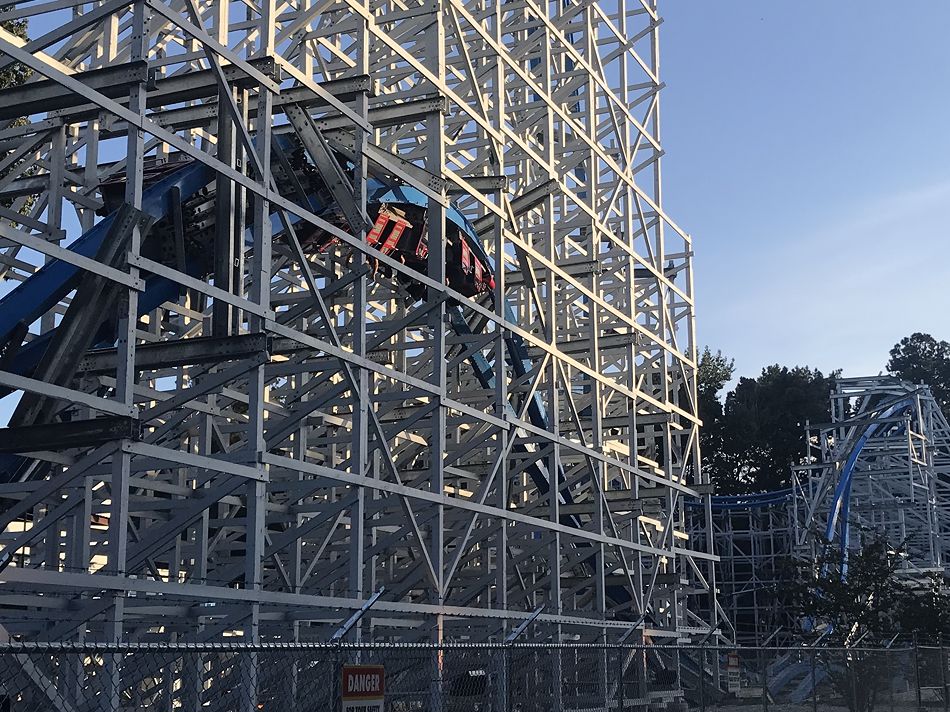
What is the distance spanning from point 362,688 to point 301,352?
10504 millimetres

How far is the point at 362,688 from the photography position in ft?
30.1

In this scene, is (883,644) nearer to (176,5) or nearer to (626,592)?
(626,592)

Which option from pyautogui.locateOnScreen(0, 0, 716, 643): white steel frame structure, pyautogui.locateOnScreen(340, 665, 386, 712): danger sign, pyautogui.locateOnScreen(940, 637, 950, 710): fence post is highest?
pyautogui.locateOnScreen(0, 0, 716, 643): white steel frame structure

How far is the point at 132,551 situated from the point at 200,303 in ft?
21.9

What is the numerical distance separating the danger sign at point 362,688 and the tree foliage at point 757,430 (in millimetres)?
61961

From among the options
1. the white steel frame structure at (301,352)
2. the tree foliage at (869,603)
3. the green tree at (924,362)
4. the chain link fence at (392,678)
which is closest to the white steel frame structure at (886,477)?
the tree foliage at (869,603)

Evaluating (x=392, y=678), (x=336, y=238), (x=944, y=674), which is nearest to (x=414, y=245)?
(x=336, y=238)

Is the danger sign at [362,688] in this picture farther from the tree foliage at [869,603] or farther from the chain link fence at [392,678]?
the tree foliage at [869,603]

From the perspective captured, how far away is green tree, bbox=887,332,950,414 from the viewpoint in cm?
8762

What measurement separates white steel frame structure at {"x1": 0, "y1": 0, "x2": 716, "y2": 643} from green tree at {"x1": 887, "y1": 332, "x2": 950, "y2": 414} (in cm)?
6115

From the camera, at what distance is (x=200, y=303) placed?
20469mm

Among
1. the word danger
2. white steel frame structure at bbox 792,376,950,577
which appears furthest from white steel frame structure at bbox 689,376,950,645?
the word danger

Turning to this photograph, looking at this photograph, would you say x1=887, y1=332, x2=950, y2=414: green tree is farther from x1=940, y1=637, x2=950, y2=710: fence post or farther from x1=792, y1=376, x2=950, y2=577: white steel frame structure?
x1=940, y1=637, x2=950, y2=710: fence post

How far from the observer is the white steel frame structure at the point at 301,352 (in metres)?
13.6
